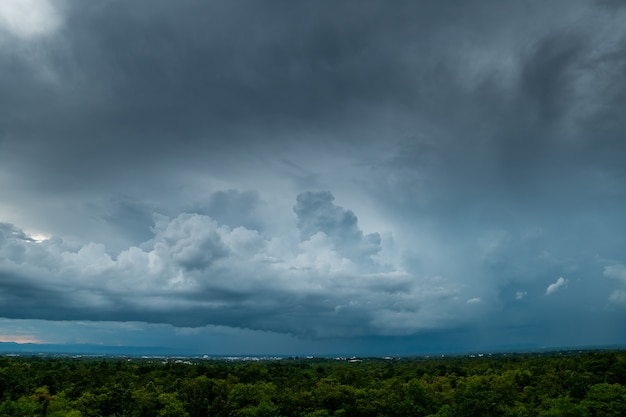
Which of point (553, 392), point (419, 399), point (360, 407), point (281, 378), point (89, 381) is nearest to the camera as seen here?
point (360, 407)

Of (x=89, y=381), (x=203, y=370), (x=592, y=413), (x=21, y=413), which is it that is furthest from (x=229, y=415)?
(x=203, y=370)

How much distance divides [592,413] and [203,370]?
121791 millimetres

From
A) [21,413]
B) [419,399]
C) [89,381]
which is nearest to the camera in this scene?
[21,413]

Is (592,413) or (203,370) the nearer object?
(592,413)

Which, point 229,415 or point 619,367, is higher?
point 619,367

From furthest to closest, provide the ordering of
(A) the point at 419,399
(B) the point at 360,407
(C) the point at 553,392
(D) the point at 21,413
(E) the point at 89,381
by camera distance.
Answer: (E) the point at 89,381 → (C) the point at 553,392 → (A) the point at 419,399 → (B) the point at 360,407 → (D) the point at 21,413

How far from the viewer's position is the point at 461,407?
88.9 metres

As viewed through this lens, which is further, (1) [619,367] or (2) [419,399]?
(1) [619,367]

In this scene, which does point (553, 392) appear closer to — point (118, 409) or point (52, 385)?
point (118, 409)

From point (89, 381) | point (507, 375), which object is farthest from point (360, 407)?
point (89, 381)

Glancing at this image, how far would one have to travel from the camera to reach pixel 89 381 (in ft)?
444

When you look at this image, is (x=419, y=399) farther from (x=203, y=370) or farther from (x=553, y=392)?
(x=203, y=370)

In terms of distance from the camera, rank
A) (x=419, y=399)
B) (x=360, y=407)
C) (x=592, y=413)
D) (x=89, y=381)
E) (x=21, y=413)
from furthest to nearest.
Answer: (x=89, y=381) → (x=419, y=399) → (x=360, y=407) → (x=592, y=413) → (x=21, y=413)

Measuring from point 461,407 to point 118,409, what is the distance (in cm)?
6486
